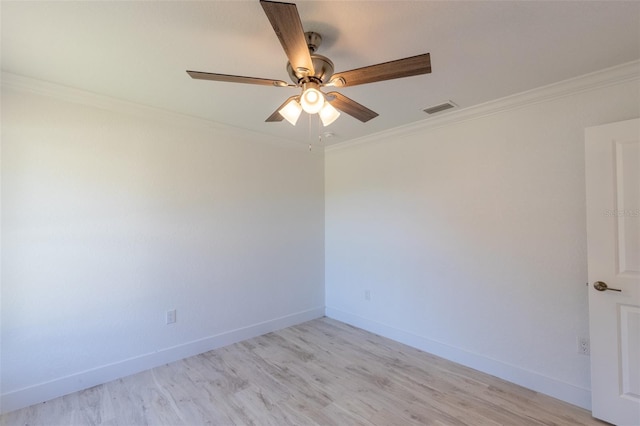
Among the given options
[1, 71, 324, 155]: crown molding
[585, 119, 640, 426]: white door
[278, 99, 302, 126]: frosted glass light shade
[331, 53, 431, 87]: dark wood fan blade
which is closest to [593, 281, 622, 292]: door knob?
[585, 119, 640, 426]: white door

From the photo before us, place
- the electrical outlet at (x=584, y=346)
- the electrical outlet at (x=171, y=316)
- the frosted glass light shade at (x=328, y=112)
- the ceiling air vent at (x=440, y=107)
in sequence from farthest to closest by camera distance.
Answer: the electrical outlet at (x=171, y=316)
the ceiling air vent at (x=440, y=107)
the electrical outlet at (x=584, y=346)
the frosted glass light shade at (x=328, y=112)

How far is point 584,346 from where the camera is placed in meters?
2.11

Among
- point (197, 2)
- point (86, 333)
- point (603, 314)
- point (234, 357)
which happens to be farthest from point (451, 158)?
point (86, 333)

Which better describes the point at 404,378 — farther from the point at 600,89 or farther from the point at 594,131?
the point at 600,89

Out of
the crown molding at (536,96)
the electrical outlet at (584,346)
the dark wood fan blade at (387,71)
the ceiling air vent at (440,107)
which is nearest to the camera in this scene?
the dark wood fan blade at (387,71)

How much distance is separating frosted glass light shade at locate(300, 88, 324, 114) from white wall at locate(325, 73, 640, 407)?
184cm

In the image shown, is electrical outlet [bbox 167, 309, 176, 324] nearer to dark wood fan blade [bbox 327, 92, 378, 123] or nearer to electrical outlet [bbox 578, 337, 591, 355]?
dark wood fan blade [bbox 327, 92, 378, 123]

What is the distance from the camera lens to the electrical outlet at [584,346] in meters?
2.09

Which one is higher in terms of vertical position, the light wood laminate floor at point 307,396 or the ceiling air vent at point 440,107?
the ceiling air vent at point 440,107

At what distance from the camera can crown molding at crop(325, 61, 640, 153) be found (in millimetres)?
1974

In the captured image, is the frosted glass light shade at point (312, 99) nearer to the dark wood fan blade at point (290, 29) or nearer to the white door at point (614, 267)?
the dark wood fan blade at point (290, 29)

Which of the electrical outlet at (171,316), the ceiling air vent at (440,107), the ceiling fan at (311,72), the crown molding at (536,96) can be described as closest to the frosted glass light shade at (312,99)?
the ceiling fan at (311,72)

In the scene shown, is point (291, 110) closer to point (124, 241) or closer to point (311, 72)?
point (311, 72)

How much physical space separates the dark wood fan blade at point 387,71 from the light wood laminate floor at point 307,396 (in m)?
2.21
